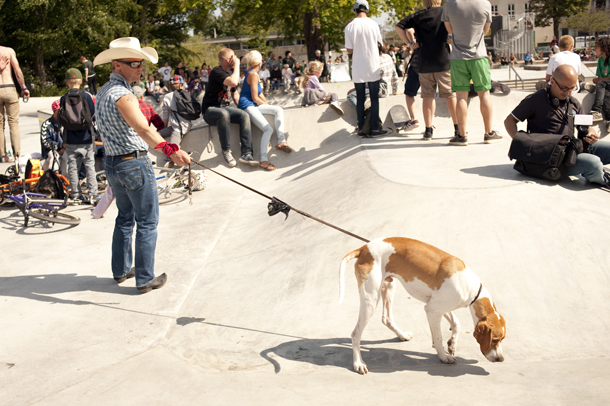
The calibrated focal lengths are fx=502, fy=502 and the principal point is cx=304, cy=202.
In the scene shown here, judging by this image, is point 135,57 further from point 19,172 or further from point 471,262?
point 19,172

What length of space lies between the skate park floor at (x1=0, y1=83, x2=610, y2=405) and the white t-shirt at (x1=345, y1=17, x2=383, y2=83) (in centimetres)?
196

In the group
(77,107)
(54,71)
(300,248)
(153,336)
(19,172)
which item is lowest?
(153,336)

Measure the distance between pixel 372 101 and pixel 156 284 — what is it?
16.5ft

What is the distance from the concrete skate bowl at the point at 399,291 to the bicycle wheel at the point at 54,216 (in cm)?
220

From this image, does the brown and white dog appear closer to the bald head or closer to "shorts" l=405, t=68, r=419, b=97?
the bald head

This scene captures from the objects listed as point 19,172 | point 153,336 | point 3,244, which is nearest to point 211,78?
point 19,172

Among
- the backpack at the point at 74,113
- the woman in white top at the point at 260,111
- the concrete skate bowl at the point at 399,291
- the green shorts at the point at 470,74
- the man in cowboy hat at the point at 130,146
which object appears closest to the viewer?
the concrete skate bowl at the point at 399,291

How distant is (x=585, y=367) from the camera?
3.27 metres

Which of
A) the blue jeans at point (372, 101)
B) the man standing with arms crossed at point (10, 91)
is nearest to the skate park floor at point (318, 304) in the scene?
the blue jeans at point (372, 101)

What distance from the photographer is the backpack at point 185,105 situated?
9.12 metres

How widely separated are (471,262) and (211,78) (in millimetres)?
6269

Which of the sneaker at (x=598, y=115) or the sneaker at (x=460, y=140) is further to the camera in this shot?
the sneaker at (x=598, y=115)

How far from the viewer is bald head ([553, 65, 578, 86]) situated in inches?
206

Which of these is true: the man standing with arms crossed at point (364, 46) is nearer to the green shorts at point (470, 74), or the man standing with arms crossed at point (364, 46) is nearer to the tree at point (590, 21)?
the green shorts at point (470, 74)
